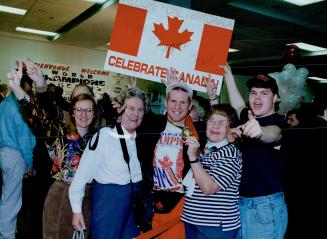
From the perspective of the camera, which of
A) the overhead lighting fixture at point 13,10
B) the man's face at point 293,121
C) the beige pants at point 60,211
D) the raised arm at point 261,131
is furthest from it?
the man's face at point 293,121

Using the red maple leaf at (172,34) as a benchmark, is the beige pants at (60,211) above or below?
below

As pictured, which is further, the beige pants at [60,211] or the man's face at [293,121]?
the man's face at [293,121]

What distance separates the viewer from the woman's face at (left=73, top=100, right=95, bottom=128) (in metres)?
1.05

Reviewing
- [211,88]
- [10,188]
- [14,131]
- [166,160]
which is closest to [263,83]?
[211,88]

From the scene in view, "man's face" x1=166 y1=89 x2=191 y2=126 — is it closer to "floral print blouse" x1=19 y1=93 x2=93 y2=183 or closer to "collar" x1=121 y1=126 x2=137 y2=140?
"collar" x1=121 y1=126 x2=137 y2=140

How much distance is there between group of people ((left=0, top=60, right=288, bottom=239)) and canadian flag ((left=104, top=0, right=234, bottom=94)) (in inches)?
1.9

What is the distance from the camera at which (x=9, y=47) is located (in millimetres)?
950

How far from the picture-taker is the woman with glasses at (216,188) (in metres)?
0.98

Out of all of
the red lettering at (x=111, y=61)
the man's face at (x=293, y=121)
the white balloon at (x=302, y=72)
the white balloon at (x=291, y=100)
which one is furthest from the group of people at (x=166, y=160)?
the white balloon at (x=302, y=72)

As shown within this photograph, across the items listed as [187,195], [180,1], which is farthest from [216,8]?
[187,195]

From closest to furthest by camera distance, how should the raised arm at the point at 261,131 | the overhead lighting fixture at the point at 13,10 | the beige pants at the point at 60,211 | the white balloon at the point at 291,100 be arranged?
the raised arm at the point at 261,131 → the overhead lighting fixture at the point at 13,10 → the beige pants at the point at 60,211 → the white balloon at the point at 291,100

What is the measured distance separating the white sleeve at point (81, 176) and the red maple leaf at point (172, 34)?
374 mm

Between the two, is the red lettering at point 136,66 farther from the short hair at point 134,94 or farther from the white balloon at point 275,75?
the white balloon at point 275,75

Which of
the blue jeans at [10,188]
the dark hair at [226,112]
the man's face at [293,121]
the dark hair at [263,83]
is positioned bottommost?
the blue jeans at [10,188]
